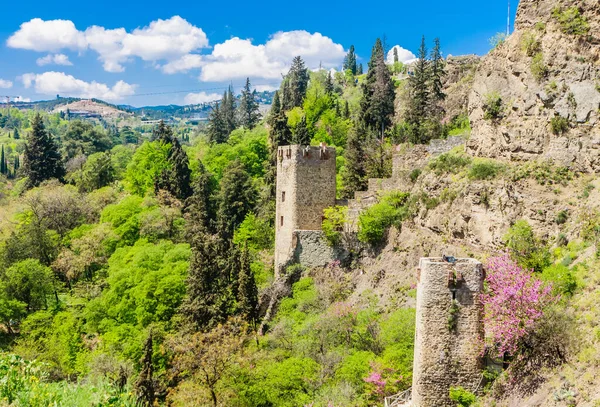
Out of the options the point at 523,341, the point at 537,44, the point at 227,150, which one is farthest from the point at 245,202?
the point at 523,341

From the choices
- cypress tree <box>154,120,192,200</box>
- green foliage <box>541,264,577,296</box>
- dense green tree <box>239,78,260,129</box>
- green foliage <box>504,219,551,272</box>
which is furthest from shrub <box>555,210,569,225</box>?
dense green tree <box>239,78,260,129</box>

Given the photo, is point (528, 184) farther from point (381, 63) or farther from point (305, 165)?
point (381, 63)

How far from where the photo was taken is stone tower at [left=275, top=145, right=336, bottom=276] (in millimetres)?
33594

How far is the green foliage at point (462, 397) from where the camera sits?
16609 millimetres

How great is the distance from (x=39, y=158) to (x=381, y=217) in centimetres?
4848

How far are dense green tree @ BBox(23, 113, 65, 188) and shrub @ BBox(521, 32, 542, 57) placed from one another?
5506 cm

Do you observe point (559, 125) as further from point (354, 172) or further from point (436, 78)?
point (436, 78)

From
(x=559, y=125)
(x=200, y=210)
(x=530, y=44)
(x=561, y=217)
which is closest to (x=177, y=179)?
(x=200, y=210)

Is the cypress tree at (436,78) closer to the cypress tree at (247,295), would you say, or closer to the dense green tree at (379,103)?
the dense green tree at (379,103)

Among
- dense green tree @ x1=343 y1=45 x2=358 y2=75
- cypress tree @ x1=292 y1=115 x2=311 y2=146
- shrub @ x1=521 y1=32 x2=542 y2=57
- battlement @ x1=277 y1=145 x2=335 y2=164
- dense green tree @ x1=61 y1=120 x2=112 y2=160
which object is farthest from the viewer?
dense green tree @ x1=343 y1=45 x2=358 y2=75

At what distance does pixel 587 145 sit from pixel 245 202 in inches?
1251

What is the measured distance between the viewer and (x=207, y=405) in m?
25.2

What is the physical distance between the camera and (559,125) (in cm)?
2406

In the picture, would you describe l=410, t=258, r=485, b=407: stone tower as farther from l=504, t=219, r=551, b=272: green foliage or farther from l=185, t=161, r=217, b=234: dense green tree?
l=185, t=161, r=217, b=234: dense green tree
